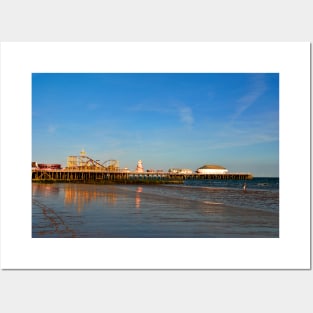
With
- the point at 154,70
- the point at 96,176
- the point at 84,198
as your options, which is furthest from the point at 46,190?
the point at 96,176

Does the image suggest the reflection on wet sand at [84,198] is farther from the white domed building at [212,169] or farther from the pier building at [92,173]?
the white domed building at [212,169]

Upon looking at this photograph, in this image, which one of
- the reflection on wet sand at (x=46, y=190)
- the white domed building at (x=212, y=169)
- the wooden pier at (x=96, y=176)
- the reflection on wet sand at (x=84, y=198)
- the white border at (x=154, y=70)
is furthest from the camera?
the white domed building at (x=212, y=169)

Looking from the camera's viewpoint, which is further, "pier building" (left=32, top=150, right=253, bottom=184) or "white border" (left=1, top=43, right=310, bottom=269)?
"pier building" (left=32, top=150, right=253, bottom=184)

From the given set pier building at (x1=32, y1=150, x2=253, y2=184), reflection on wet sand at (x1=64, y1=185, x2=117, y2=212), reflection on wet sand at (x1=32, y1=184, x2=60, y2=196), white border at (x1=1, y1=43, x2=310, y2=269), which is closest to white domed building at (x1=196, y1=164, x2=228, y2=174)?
pier building at (x1=32, y1=150, x2=253, y2=184)

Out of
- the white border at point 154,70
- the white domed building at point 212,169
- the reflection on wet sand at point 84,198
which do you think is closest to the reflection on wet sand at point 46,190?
the reflection on wet sand at point 84,198

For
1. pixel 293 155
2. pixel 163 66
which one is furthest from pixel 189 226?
pixel 163 66

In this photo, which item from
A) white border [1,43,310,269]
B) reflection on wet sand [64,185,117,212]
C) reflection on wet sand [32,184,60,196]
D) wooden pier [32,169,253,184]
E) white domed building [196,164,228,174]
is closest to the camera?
white border [1,43,310,269]

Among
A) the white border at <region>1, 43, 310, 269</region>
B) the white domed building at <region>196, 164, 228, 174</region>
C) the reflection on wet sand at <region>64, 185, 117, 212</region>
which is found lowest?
the white domed building at <region>196, 164, 228, 174</region>

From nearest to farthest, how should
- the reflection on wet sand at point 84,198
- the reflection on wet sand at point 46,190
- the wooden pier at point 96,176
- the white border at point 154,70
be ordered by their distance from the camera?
the white border at point 154,70, the reflection on wet sand at point 84,198, the reflection on wet sand at point 46,190, the wooden pier at point 96,176

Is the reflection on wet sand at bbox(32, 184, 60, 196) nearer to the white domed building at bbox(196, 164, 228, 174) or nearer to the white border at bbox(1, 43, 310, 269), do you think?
the white border at bbox(1, 43, 310, 269)
